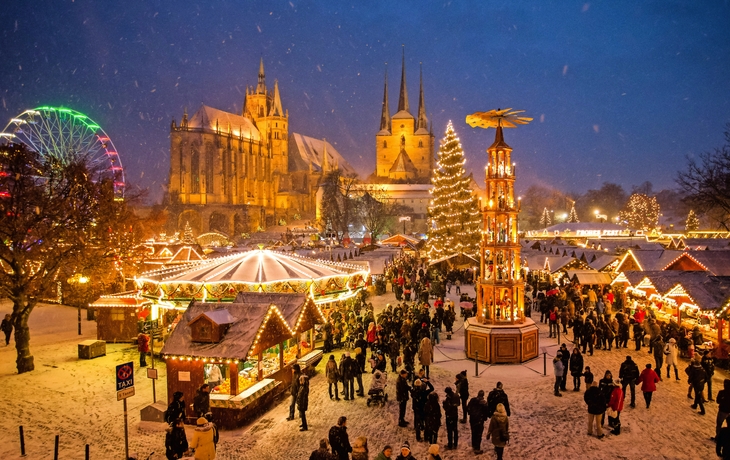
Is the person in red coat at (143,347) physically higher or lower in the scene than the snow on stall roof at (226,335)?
lower

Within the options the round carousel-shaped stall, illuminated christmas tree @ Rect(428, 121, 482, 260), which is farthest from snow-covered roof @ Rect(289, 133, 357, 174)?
the round carousel-shaped stall

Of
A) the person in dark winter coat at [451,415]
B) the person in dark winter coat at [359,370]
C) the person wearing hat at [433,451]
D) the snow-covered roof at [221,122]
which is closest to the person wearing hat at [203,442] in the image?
the person wearing hat at [433,451]

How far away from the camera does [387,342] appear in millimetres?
14570

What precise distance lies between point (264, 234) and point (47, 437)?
67241mm

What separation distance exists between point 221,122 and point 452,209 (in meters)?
61.8

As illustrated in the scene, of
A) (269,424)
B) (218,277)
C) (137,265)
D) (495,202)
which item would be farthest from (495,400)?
(137,265)

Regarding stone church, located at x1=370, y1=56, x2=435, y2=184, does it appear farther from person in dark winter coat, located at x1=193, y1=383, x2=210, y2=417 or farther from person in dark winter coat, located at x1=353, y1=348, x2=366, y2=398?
person in dark winter coat, located at x1=193, y1=383, x2=210, y2=417

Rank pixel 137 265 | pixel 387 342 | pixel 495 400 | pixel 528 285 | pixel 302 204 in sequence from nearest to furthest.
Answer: pixel 495 400, pixel 387 342, pixel 137 265, pixel 528 285, pixel 302 204

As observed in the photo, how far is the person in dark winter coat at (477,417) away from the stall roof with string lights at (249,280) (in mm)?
7544

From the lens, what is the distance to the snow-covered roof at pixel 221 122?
82.6 m

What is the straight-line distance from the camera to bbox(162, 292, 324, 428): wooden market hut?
1010cm

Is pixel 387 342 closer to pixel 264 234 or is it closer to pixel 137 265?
pixel 137 265

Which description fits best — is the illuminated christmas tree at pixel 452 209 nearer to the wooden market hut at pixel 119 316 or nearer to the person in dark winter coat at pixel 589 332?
the person in dark winter coat at pixel 589 332

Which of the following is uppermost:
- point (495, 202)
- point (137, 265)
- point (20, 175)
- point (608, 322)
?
point (20, 175)
